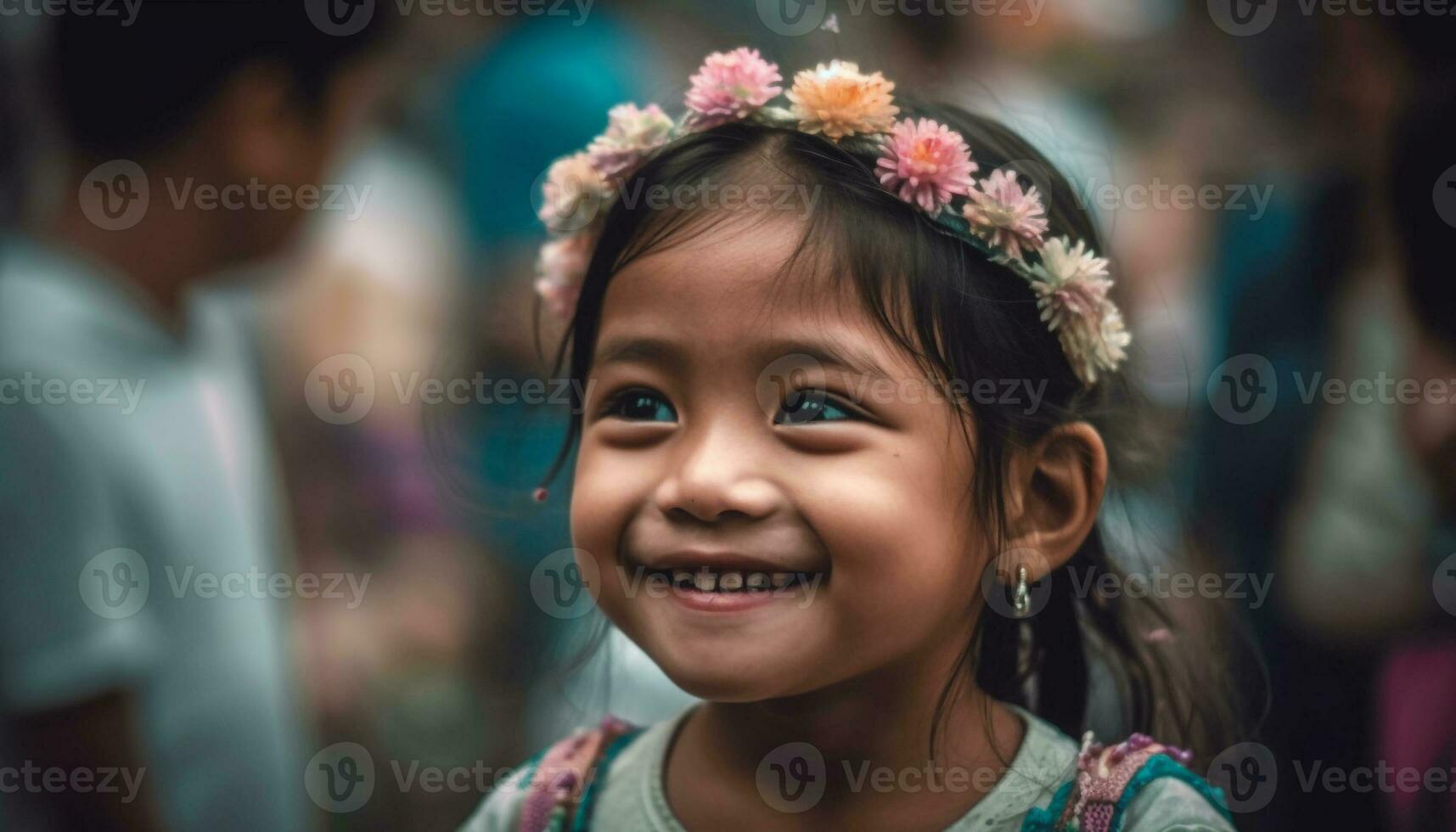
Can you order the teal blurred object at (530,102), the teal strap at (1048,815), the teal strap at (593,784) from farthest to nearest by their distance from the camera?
the teal blurred object at (530,102), the teal strap at (593,784), the teal strap at (1048,815)

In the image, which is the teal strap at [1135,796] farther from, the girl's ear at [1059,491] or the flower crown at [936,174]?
the flower crown at [936,174]

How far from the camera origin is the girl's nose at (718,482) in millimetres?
1473

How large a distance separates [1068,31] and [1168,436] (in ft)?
9.07

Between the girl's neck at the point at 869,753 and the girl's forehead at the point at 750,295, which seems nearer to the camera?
the girl's forehead at the point at 750,295

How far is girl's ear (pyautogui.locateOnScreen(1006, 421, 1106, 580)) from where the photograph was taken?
1.72 meters

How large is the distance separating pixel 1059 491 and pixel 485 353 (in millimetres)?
2161

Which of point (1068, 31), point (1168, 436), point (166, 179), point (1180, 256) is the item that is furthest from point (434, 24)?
point (1168, 436)

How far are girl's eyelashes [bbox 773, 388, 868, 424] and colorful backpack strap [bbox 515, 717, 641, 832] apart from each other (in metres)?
0.63

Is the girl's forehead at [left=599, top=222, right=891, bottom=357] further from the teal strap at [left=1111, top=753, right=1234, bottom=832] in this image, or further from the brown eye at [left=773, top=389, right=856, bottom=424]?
the teal strap at [left=1111, top=753, right=1234, bottom=832]

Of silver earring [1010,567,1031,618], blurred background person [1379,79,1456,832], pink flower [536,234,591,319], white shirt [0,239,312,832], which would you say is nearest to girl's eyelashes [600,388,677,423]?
pink flower [536,234,591,319]

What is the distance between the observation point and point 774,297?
1.54 metres

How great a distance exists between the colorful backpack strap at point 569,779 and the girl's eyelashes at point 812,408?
2.06 ft

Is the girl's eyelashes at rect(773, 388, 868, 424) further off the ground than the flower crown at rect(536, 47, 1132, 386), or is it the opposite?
the flower crown at rect(536, 47, 1132, 386)

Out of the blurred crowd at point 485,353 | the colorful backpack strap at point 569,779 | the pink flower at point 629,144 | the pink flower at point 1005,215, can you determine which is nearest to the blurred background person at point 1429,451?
the blurred crowd at point 485,353
